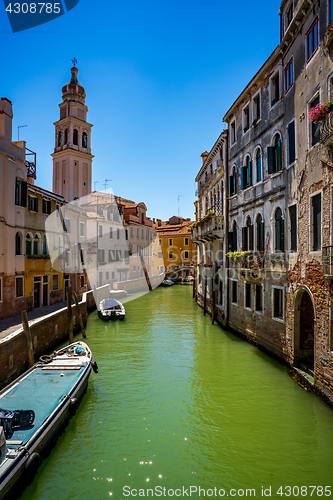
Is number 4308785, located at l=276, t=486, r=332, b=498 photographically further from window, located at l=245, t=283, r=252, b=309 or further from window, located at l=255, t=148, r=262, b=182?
window, located at l=255, t=148, r=262, b=182

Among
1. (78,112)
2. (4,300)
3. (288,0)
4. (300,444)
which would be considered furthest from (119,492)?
(78,112)

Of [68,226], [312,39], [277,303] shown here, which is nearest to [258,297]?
[277,303]

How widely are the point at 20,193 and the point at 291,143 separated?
11679mm

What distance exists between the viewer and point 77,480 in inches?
221

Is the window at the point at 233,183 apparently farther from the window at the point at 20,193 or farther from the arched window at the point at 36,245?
the arched window at the point at 36,245

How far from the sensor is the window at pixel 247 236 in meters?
13.7

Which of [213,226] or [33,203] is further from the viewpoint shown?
[213,226]

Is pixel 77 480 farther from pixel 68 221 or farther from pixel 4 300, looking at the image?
pixel 68 221

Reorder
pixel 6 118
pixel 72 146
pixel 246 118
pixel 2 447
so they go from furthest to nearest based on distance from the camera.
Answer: pixel 72 146, pixel 246 118, pixel 6 118, pixel 2 447

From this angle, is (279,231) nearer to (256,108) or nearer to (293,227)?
(293,227)

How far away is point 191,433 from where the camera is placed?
7008mm

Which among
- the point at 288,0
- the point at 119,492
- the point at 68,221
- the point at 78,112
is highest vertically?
the point at 78,112

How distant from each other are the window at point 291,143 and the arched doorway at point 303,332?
3949 mm

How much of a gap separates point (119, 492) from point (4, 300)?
1061cm
